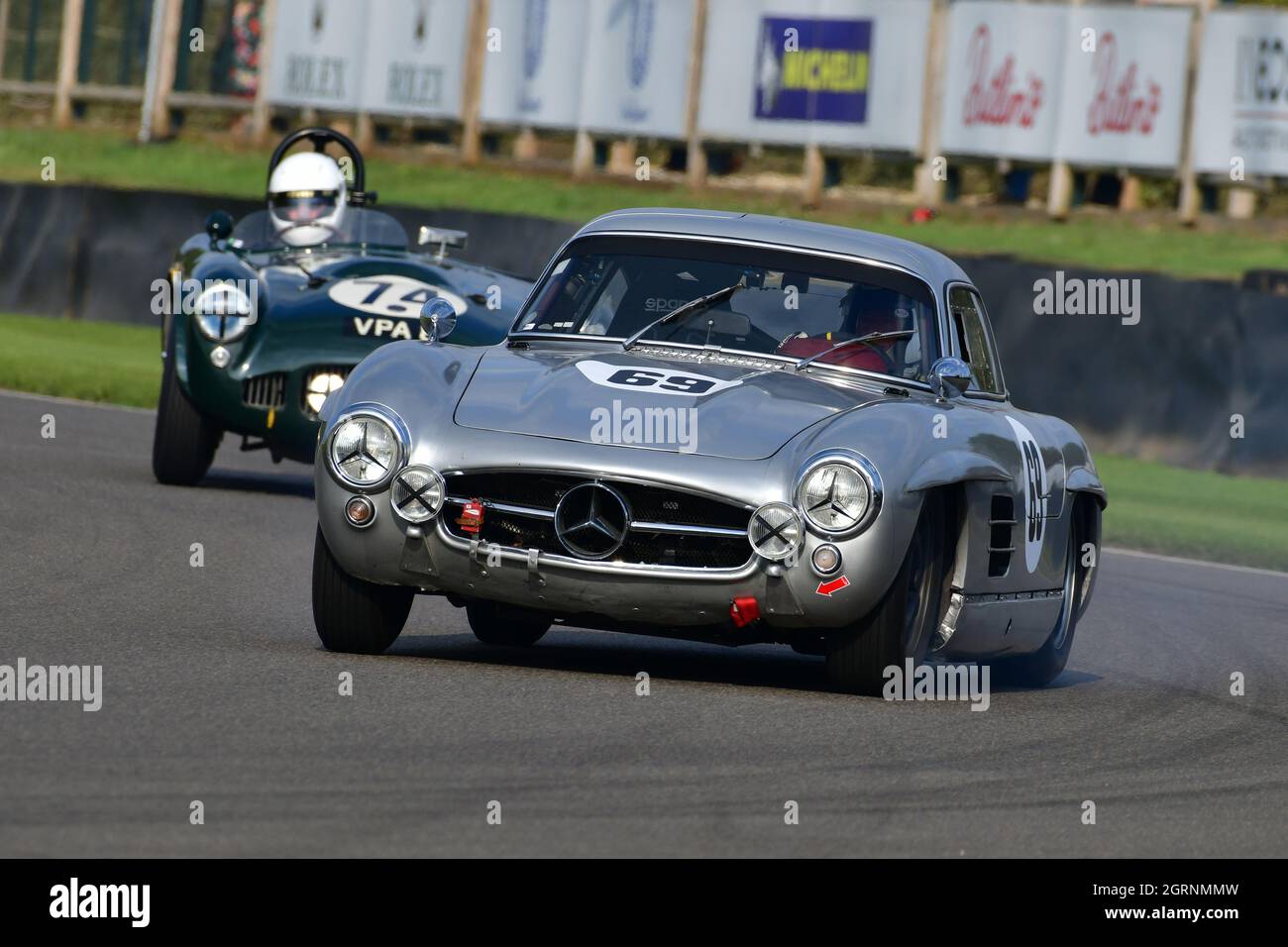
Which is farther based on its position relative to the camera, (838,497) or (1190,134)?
(1190,134)

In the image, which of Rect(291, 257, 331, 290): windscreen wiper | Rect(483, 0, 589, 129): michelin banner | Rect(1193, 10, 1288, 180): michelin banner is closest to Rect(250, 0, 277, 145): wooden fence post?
Rect(483, 0, 589, 129): michelin banner

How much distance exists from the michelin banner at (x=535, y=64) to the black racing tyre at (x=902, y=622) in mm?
18875

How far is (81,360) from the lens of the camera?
18891 mm

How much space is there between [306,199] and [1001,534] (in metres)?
6.85

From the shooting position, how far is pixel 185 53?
30.3 m

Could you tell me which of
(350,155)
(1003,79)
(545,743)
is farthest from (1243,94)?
(545,743)

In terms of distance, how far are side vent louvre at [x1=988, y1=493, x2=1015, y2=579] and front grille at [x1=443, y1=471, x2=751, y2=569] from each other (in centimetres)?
101

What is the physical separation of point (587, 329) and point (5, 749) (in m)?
Result: 2.99

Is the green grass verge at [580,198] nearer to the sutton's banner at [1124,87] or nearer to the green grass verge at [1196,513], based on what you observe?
the sutton's banner at [1124,87]

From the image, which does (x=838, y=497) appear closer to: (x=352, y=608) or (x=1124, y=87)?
(x=352, y=608)

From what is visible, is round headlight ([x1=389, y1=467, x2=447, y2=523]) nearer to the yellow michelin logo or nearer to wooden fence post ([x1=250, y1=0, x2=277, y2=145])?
the yellow michelin logo

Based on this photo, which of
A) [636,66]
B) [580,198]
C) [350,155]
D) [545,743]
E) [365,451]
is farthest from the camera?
[580,198]
